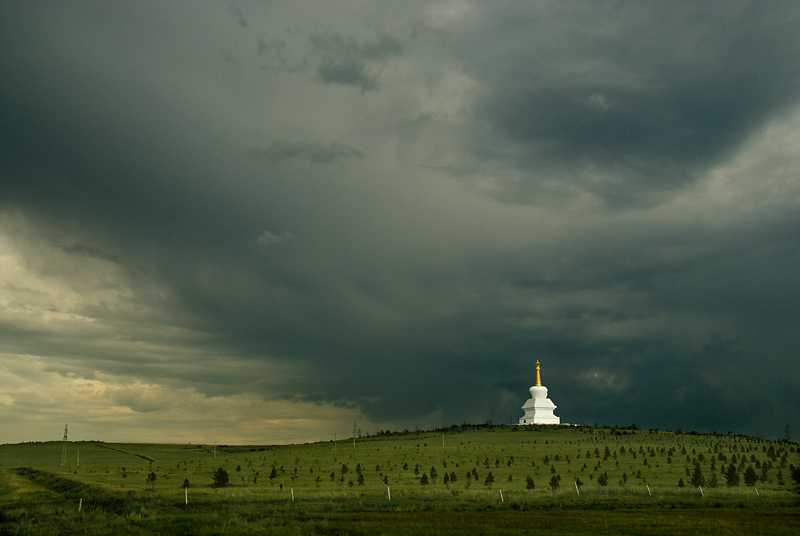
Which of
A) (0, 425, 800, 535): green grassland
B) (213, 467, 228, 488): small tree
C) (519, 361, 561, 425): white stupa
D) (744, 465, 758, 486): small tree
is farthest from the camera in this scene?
(519, 361, 561, 425): white stupa

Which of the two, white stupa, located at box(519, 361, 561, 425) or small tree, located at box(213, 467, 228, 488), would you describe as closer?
small tree, located at box(213, 467, 228, 488)

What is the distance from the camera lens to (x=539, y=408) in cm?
16762

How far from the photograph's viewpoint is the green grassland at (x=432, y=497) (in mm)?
38906

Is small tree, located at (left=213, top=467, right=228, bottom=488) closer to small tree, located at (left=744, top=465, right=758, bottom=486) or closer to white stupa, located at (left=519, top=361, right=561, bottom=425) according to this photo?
small tree, located at (left=744, top=465, right=758, bottom=486)

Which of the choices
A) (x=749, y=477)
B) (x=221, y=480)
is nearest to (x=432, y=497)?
(x=221, y=480)

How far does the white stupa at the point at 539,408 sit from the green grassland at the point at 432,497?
41.6m

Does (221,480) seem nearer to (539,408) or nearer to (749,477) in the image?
(749,477)

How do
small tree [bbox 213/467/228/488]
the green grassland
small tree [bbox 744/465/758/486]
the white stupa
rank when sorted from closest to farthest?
the green grassland < small tree [bbox 744/465/758/486] < small tree [bbox 213/467/228/488] < the white stupa

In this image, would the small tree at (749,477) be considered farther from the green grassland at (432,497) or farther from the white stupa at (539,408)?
the white stupa at (539,408)

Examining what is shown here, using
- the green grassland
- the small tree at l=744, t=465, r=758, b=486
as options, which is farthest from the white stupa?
the small tree at l=744, t=465, r=758, b=486

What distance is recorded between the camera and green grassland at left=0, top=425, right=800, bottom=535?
3891 centimetres

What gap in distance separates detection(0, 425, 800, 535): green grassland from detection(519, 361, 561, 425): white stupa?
1639 inches

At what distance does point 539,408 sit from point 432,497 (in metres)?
114

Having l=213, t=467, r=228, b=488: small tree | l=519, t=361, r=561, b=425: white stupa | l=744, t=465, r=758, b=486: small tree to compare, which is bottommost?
l=213, t=467, r=228, b=488: small tree
